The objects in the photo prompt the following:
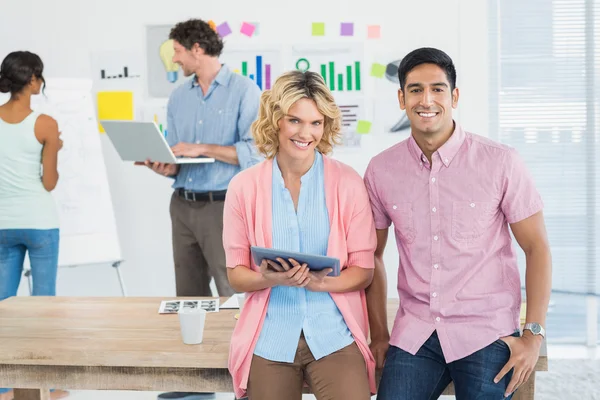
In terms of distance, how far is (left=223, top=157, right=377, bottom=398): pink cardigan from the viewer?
6.30ft

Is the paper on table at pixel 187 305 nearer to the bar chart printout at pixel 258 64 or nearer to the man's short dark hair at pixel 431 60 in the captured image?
the man's short dark hair at pixel 431 60

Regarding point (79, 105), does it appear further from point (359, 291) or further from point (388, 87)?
point (359, 291)

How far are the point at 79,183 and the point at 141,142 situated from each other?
122 cm

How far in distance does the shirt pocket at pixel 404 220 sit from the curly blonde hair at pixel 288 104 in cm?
29

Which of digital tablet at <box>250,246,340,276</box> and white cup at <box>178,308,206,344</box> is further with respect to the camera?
white cup at <box>178,308,206,344</box>

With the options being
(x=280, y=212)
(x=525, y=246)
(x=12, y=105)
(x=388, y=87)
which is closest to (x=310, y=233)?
(x=280, y=212)

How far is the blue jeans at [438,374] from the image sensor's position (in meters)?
1.80

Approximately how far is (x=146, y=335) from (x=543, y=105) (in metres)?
2.98

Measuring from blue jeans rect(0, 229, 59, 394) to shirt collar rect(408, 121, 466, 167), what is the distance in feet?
6.54

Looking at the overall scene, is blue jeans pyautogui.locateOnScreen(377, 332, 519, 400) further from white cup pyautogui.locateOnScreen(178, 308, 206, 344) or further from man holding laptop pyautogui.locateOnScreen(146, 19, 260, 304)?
man holding laptop pyautogui.locateOnScreen(146, 19, 260, 304)

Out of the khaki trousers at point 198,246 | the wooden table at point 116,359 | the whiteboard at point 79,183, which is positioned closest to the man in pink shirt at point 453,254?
the wooden table at point 116,359

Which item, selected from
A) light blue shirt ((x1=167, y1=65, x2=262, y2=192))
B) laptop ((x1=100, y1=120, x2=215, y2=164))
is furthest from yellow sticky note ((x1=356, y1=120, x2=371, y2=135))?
laptop ((x1=100, y1=120, x2=215, y2=164))

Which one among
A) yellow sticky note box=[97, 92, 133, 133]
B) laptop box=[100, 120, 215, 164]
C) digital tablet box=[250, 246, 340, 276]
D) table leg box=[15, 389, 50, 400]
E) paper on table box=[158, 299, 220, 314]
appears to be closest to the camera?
digital tablet box=[250, 246, 340, 276]

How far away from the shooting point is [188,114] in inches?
135
